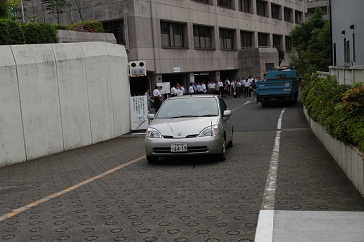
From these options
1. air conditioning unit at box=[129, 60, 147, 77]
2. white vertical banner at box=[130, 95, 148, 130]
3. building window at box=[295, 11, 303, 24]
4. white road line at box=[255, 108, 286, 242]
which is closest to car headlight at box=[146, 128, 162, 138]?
white road line at box=[255, 108, 286, 242]

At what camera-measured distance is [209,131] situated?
961cm

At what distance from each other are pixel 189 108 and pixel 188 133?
4.64 feet

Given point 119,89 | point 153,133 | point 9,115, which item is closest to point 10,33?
point 119,89

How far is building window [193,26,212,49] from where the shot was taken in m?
40.0

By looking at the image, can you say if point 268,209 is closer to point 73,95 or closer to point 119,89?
point 73,95

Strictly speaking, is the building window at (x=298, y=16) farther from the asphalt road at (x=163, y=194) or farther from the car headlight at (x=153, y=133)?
the car headlight at (x=153, y=133)

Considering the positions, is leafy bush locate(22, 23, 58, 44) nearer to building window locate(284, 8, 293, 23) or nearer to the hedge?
the hedge

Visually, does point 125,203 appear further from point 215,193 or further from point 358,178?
point 358,178

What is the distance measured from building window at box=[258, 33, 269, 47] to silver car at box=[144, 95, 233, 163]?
4573 cm

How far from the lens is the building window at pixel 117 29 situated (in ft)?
105

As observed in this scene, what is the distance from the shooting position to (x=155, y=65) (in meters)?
33.3

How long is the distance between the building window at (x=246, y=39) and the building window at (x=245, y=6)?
8.31 feet

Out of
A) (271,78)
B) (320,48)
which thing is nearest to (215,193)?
(271,78)

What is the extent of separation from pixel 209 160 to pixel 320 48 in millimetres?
28204
